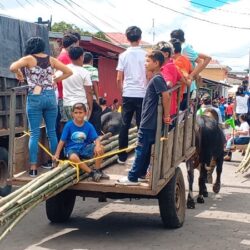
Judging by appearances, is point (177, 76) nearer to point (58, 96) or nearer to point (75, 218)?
point (58, 96)

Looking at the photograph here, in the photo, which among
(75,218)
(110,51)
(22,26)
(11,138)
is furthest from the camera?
(110,51)

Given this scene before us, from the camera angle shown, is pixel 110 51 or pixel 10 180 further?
pixel 110 51

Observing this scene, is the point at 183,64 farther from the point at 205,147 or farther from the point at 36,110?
the point at 205,147

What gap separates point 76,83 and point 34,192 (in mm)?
2016

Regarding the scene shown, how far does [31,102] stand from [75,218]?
2.02 m

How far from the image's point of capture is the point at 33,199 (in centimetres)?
585

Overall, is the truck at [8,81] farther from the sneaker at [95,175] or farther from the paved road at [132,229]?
the sneaker at [95,175]

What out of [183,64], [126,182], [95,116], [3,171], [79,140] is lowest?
[3,171]

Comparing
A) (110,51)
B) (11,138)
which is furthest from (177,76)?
(110,51)

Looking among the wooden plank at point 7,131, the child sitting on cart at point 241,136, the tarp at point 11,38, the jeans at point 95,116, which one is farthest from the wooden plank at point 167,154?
the child sitting on cart at point 241,136

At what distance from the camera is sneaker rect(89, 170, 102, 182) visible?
6.71 meters

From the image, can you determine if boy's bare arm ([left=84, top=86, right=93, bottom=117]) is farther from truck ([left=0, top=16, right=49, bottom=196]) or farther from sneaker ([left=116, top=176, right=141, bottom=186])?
truck ([left=0, top=16, right=49, bottom=196])

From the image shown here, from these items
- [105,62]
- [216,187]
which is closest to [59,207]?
[216,187]

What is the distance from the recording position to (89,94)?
7.65 metres
